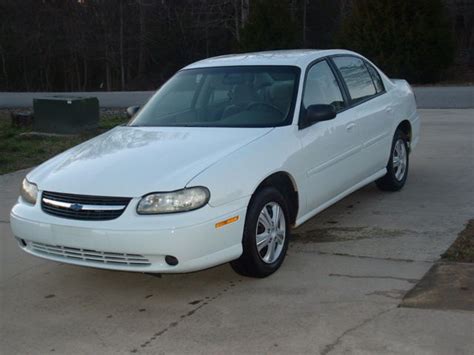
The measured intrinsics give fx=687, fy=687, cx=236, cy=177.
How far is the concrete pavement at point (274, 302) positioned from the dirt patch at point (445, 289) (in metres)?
0.09

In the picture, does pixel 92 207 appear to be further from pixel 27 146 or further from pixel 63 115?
pixel 63 115

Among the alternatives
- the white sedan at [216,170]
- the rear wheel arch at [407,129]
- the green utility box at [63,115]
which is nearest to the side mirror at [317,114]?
the white sedan at [216,170]

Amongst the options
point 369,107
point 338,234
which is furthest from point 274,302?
point 369,107

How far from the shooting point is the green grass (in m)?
10.0

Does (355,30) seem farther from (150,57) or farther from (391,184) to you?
(391,184)

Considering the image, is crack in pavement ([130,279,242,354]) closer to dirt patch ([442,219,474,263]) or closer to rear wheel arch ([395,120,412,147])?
dirt patch ([442,219,474,263])

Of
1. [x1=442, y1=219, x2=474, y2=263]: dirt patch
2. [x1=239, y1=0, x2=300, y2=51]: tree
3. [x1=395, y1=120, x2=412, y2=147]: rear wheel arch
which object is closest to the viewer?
[x1=442, y1=219, x2=474, y2=263]: dirt patch

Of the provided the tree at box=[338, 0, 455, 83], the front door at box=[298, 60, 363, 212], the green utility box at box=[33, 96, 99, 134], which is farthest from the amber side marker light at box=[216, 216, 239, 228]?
the tree at box=[338, 0, 455, 83]

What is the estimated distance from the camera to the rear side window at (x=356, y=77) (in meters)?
6.56

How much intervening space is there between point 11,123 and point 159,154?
34.5 ft

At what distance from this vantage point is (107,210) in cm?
446

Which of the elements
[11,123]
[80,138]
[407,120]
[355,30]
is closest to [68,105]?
[80,138]

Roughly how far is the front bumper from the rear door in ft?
7.41

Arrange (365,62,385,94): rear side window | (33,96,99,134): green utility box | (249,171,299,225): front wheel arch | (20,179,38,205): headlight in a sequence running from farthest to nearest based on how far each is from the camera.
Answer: (33,96,99,134): green utility box < (365,62,385,94): rear side window < (249,171,299,225): front wheel arch < (20,179,38,205): headlight
